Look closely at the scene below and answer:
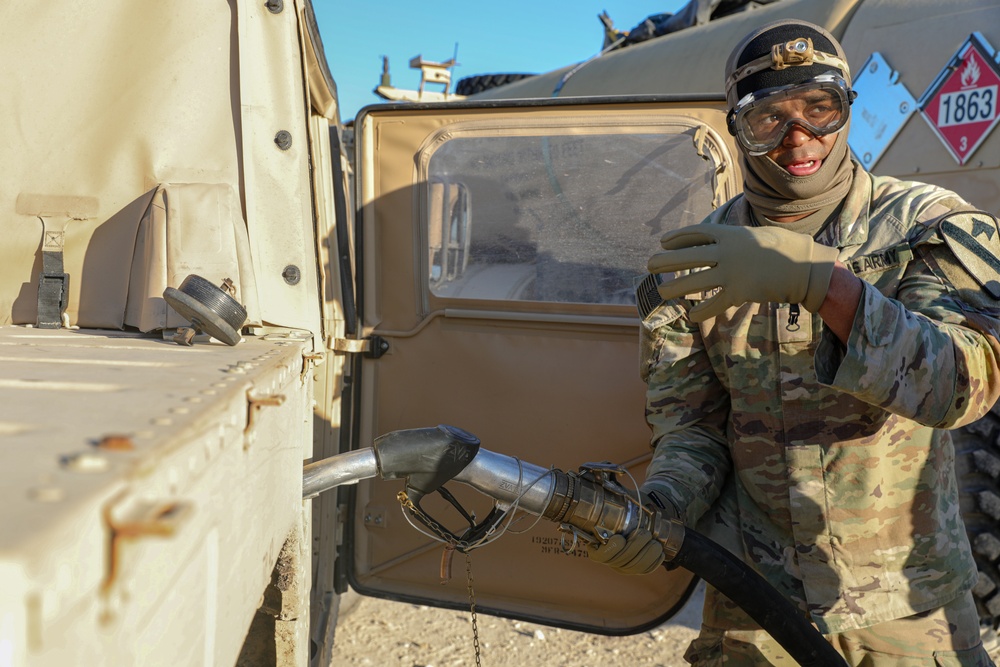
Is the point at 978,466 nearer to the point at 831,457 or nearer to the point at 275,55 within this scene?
the point at 831,457

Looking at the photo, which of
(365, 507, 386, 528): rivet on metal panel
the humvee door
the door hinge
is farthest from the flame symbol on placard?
(365, 507, 386, 528): rivet on metal panel

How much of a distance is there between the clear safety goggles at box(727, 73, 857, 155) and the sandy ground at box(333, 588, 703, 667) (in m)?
2.18

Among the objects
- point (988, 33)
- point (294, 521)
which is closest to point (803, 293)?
point (294, 521)

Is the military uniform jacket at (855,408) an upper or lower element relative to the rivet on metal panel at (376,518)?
upper

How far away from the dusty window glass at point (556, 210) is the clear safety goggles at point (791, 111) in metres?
0.44

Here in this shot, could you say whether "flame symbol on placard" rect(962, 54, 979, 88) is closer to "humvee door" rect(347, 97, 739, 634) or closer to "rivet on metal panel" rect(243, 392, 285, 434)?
"humvee door" rect(347, 97, 739, 634)

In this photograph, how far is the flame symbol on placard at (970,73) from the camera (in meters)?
3.06

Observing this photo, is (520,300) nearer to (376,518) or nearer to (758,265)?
(376,518)

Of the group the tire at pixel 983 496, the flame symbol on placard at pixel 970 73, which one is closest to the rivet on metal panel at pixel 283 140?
the tire at pixel 983 496

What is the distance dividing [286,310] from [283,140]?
0.42 metres

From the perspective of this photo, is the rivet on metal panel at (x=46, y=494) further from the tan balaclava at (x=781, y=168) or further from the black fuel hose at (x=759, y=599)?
the tan balaclava at (x=781, y=168)

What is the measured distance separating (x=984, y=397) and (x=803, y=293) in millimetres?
402

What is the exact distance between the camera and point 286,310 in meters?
2.08

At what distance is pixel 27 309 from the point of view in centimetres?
197
